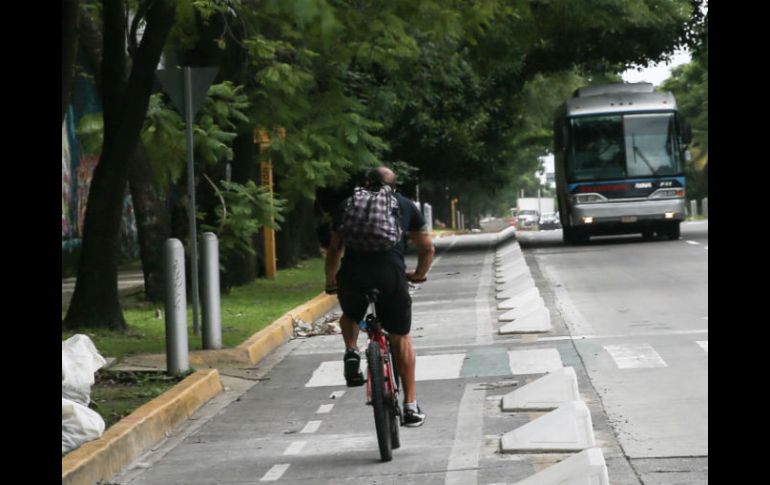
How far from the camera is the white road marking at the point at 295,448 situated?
30.2 ft

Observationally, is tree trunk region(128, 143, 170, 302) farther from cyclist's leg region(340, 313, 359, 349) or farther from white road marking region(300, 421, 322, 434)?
cyclist's leg region(340, 313, 359, 349)

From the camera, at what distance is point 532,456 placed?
8.41 m

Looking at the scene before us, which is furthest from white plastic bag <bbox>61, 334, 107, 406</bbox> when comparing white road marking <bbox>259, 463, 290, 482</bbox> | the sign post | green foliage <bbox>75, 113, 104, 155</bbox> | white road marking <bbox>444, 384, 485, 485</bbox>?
green foliage <bbox>75, 113, 104, 155</bbox>

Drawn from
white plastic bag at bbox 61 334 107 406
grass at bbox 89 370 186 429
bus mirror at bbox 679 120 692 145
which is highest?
bus mirror at bbox 679 120 692 145

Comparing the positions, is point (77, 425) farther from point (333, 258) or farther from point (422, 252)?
point (422, 252)

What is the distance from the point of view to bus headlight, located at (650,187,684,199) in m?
34.1

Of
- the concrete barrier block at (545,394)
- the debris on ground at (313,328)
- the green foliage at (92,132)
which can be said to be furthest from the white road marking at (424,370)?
the green foliage at (92,132)

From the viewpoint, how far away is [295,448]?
9359 millimetres

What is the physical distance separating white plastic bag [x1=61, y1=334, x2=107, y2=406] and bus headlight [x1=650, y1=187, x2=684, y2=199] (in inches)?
1012

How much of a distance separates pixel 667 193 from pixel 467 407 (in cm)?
2429

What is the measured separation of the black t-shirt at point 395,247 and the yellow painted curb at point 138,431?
1.77 metres

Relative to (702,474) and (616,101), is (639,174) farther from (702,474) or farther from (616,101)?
(702,474)
